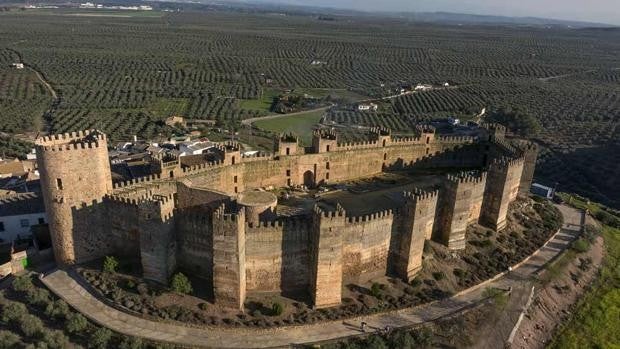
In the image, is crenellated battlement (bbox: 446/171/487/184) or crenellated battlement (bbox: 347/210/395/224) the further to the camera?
crenellated battlement (bbox: 446/171/487/184)

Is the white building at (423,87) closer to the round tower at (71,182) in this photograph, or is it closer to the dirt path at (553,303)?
the dirt path at (553,303)

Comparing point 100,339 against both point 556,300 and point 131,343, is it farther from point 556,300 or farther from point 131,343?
point 556,300

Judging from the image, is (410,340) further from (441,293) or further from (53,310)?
(53,310)

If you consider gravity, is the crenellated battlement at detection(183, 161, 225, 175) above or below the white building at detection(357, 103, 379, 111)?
above

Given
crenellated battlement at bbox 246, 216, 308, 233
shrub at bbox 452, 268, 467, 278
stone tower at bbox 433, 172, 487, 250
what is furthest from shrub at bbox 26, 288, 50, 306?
stone tower at bbox 433, 172, 487, 250

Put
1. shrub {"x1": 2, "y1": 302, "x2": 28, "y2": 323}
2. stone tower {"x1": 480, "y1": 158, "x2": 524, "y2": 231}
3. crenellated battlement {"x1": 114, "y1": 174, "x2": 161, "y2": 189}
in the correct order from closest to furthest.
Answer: shrub {"x1": 2, "y1": 302, "x2": 28, "y2": 323}, crenellated battlement {"x1": 114, "y1": 174, "x2": 161, "y2": 189}, stone tower {"x1": 480, "y1": 158, "x2": 524, "y2": 231}

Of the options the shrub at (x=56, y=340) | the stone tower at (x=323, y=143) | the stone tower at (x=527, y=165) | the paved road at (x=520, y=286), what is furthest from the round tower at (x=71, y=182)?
the stone tower at (x=527, y=165)

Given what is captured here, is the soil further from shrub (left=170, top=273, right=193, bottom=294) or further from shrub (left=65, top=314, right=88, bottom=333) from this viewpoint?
shrub (left=65, top=314, right=88, bottom=333)

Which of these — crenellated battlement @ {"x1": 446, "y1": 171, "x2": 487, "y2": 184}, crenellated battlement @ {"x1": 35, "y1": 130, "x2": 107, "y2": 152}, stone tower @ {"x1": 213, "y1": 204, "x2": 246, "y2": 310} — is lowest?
stone tower @ {"x1": 213, "y1": 204, "x2": 246, "y2": 310}

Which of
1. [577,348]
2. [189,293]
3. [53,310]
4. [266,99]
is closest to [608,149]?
[577,348]
